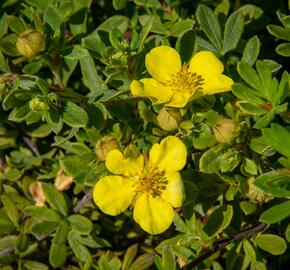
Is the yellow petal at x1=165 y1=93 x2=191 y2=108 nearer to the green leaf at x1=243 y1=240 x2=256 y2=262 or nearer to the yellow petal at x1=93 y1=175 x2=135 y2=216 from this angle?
the yellow petal at x1=93 y1=175 x2=135 y2=216

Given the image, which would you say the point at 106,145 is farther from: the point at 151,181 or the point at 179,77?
the point at 179,77

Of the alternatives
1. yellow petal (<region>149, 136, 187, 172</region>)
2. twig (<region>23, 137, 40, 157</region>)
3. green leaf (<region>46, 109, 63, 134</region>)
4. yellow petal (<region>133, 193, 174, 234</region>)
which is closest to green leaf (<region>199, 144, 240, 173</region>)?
yellow petal (<region>149, 136, 187, 172</region>)

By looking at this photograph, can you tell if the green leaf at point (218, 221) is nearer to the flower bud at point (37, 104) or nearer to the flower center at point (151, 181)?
the flower center at point (151, 181)

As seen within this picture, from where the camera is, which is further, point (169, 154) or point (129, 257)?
point (129, 257)

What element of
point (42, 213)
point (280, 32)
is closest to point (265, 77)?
point (280, 32)

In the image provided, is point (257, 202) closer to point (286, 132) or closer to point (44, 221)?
point (286, 132)

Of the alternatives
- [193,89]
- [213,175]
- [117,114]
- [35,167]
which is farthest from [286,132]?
[35,167]
